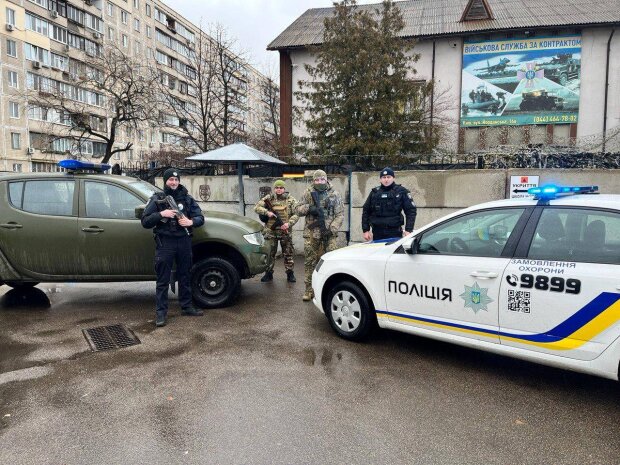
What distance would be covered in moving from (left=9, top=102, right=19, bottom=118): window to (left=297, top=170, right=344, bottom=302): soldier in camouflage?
41447 mm

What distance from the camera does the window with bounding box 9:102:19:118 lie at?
3775 centimetres

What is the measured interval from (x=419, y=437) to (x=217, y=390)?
156 centimetres

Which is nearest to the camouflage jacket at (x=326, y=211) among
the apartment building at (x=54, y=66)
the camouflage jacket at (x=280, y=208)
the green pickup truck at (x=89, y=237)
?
the green pickup truck at (x=89, y=237)

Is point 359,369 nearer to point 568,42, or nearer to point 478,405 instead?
point 478,405

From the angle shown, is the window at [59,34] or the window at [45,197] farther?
the window at [59,34]

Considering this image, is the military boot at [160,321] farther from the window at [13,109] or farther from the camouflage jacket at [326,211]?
the window at [13,109]

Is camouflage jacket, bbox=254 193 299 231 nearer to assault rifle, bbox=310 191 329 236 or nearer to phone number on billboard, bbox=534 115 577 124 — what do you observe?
assault rifle, bbox=310 191 329 236

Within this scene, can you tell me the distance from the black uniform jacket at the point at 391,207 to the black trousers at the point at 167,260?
2.35 meters

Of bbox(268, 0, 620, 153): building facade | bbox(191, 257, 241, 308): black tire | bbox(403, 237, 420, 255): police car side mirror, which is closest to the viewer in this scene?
bbox(403, 237, 420, 255): police car side mirror

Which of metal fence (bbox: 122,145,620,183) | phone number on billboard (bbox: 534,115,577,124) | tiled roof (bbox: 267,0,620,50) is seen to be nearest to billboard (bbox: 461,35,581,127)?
phone number on billboard (bbox: 534,115,577,124)

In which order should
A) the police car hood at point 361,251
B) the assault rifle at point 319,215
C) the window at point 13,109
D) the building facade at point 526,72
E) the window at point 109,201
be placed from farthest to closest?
the window at point 13,109, the building facade at point 526,72, the assault rifle at point 319,215, the window at point 109,201, the police car hood at point 361,251

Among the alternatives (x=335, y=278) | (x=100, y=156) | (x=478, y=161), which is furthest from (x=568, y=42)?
(x=100, y=156)

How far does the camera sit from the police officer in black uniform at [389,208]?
564 centimetres

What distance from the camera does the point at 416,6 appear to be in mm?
25891
